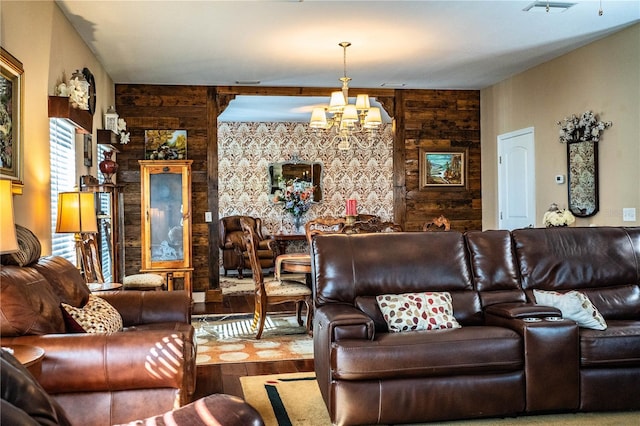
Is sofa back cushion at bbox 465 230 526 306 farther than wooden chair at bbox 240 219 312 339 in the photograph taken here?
No

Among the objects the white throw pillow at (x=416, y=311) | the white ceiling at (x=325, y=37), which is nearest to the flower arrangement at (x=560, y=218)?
the white ceiling at (x=325, y=37)

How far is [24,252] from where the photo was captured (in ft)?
9.87

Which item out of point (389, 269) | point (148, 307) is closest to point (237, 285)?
point (148, 307)

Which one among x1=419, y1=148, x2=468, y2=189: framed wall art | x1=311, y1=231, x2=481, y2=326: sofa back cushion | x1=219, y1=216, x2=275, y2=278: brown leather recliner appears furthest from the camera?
x1=219, y1=216, x2=275, y2=278: brown leather recliner

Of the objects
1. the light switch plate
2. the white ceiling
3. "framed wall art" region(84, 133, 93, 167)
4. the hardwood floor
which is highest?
the white ceiling

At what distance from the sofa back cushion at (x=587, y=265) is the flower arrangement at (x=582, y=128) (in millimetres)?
1996

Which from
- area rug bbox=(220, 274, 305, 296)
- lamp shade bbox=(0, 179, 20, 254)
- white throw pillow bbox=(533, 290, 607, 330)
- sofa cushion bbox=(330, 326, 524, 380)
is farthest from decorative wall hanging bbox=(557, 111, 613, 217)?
lamp shade bbox=(0, 179, 20, 254)

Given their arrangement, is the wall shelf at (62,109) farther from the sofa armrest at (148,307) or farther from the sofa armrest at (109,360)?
the sofa armrest at (109,360)

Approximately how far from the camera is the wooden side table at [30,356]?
2146mm

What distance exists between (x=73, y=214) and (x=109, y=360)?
72.4 inches

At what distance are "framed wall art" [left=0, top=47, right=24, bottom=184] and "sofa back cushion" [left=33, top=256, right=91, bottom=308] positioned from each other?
56cm

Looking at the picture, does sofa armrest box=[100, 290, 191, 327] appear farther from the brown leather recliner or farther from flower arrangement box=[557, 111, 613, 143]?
the brown leather recliner

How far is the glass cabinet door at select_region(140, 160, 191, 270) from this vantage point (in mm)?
6898

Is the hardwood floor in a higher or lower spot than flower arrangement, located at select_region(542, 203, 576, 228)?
lower
